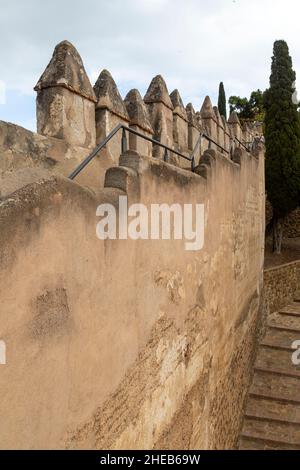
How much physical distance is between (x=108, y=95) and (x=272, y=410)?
639 centimetres

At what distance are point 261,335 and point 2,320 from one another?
28.6 ft

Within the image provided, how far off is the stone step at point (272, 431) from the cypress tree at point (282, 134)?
10.5m

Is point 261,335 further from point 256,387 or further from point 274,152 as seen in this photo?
point 274,152

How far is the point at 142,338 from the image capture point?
286 cm

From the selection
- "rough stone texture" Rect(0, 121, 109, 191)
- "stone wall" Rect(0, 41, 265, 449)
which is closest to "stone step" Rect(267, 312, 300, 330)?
"stone wall" Rect(0, 41, 265, 449)

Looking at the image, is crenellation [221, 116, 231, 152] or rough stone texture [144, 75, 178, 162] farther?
crenellation [221, 116, 231, 152]

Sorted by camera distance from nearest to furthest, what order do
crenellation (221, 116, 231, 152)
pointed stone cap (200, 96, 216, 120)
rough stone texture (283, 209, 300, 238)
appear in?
pointed stone cap (200, 96, 216, 120) < crenellation (221, 116, 231, 152) < rough stone texture (283, 209, 300, 238)

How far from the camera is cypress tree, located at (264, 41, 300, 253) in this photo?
613 inches

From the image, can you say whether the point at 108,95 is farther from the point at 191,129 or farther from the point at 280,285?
the point at 280,285

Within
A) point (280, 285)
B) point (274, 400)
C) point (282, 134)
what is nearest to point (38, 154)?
point (274, 400)

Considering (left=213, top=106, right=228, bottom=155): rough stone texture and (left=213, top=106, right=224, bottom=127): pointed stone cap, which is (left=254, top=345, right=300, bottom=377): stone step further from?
(left=213, top=106, right=224, bottom=127): pointed stone cap

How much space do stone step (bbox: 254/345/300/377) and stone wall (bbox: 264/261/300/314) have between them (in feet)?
5.31

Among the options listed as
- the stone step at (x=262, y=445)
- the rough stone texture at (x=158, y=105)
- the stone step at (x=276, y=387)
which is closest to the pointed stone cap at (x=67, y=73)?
the rough stone texture at (x=158, y=105)

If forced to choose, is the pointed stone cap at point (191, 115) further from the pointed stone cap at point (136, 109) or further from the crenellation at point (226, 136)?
the crenellation at point (226, 136)
